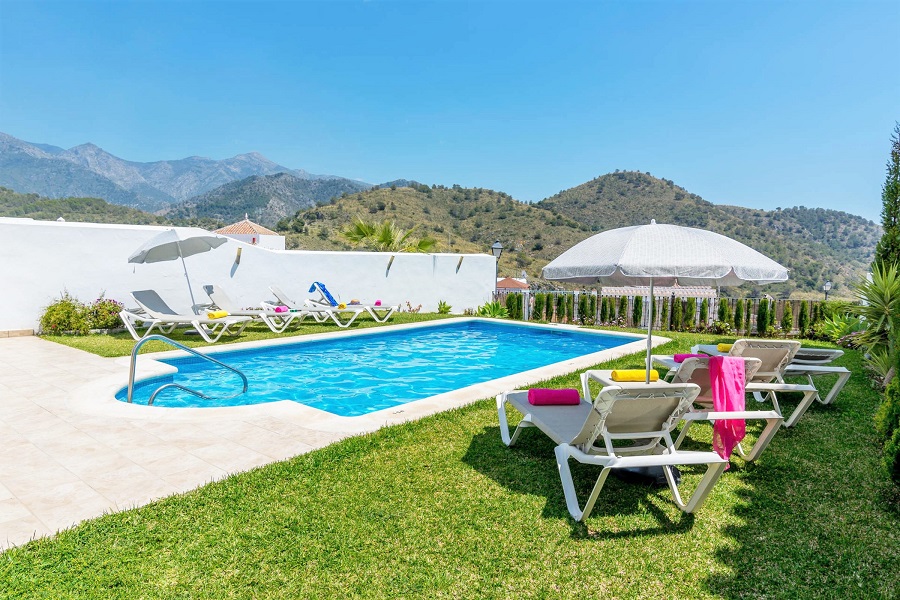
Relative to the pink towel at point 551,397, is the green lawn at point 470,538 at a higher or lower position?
lower

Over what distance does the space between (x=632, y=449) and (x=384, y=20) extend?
3133 centimetres

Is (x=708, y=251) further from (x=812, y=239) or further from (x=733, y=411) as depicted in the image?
(x=812, y=239)

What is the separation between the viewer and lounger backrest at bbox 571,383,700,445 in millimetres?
2988

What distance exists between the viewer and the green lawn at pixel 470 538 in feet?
7.84

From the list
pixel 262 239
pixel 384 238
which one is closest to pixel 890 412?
pixel 384 238

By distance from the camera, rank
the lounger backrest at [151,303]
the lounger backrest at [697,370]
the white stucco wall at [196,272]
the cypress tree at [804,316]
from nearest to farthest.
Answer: the lounger backrest at [697,370] → the lounger backrest at [151,303] → the white stucco wall at [196,272] → the cypress tree at [804,316]

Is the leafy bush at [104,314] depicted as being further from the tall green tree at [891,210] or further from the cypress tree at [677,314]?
the tall green tree at [891,210]

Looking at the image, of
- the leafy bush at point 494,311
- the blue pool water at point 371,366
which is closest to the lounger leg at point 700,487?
the blue pool water at point 371,366

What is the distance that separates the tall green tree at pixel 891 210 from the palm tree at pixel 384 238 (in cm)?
1381

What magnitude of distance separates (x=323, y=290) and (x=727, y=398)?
37.8 feet

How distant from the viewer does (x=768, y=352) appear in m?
5.20

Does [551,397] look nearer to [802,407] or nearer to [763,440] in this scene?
[763,440]

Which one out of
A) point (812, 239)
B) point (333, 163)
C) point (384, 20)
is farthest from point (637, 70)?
point (333, 163)

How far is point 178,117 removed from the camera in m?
86.4
